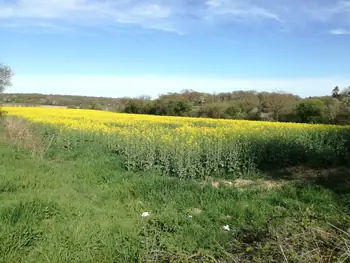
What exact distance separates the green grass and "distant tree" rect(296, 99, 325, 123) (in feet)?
87.2

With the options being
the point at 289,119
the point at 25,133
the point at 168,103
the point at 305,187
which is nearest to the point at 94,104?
the point at 168,103

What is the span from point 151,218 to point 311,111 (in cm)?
3161

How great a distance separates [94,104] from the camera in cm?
5894

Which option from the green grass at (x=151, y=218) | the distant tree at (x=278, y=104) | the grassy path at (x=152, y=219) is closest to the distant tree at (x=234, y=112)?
the distant tree at (x=278, y=104)

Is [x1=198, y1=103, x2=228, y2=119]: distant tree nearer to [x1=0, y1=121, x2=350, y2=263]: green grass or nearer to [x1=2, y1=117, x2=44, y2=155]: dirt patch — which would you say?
[x1=2, y1=117, x2=44, y2=155]: dirt patch

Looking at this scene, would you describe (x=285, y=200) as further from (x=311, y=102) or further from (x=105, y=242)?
(x=311, y=102)

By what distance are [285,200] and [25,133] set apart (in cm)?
1213

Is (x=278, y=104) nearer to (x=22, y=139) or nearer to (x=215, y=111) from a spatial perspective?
(x=215, y=111)

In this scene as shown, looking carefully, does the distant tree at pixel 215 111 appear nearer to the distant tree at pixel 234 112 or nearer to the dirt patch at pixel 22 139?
the distant tree at pixel 234 112

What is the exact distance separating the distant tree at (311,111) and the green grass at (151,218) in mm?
26568

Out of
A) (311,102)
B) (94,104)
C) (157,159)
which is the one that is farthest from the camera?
→ (94,104)

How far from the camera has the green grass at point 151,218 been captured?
3.85 metres

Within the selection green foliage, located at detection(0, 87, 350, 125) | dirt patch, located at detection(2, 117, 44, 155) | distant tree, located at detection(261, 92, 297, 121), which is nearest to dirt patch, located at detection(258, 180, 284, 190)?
dirt patch, located at detection(2, 117, 44, 155)

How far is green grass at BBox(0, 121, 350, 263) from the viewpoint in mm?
3848
